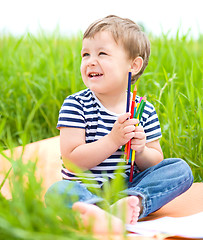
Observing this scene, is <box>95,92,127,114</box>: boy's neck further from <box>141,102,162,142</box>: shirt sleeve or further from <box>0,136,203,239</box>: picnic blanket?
<box>0,136,203,239</box>: picnic blanket

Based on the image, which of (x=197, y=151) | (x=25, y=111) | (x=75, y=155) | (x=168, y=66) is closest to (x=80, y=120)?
(x=75, y=155)

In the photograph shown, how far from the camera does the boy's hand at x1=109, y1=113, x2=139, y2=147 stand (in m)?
1.29

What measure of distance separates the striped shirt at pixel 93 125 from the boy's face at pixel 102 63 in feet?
0.26

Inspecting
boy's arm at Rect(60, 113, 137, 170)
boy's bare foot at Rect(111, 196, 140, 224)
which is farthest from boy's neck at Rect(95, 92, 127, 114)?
boy's bare foot at Rect(111, 196, 140, 224)

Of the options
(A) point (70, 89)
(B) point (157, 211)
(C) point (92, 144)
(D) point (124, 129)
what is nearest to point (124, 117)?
(D) point (124, 129)

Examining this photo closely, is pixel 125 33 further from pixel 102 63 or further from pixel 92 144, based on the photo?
pixel 92 144

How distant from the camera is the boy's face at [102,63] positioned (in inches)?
54.9

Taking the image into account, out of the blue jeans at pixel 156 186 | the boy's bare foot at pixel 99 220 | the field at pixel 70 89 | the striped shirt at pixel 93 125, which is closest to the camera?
the boy's bare foot at pixel 99 220

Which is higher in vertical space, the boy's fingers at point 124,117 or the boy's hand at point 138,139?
the boy's fingers at point 124,117

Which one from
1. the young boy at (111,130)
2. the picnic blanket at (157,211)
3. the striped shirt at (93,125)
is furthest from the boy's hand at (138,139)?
the picnic blanket at (157,211)

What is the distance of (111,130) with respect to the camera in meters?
1.34

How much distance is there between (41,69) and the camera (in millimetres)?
2611

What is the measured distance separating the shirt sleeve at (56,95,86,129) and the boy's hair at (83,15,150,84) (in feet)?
0.76

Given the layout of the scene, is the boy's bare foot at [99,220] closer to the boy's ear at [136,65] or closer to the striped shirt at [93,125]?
the striped shirt at [93,125]
